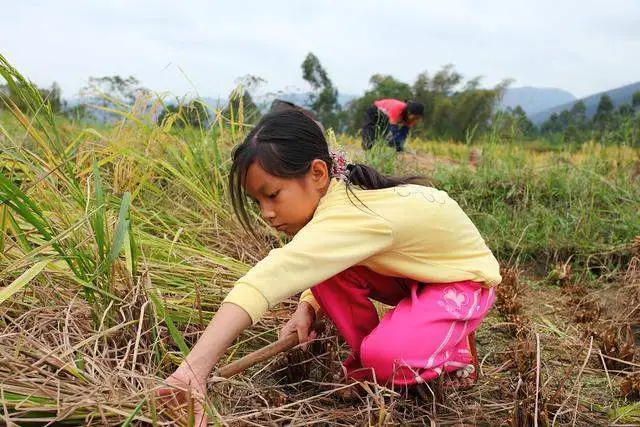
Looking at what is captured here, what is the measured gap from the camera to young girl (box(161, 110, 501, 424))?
1264mm

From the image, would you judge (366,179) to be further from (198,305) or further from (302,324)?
(198,305)

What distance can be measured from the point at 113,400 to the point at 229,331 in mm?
235

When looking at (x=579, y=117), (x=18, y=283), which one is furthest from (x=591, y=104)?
(x=18, y=283)

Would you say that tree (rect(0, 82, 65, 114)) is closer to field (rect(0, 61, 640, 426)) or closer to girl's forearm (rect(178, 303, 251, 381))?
field (rect(0, 61, 640, 426))

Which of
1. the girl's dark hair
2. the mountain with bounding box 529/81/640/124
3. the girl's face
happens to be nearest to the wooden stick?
the girl's face

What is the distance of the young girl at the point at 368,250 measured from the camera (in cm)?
126

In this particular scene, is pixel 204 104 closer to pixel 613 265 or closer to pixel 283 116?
pixel 283 116

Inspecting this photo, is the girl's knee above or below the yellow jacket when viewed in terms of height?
below

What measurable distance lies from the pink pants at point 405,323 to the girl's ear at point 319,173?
0.84 feet

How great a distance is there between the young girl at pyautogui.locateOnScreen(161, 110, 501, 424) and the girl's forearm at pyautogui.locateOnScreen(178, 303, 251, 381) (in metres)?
0.11

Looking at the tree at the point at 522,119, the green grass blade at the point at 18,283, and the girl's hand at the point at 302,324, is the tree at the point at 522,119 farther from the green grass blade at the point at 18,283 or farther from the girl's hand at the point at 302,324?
the green grass blade at the point at 18,283

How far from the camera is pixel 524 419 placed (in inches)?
49.4

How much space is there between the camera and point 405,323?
1394mm

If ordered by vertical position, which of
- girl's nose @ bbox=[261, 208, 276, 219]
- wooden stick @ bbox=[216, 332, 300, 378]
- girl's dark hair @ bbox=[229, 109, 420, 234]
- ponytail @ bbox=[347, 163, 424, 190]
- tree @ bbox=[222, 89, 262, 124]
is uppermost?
tree @ bbox=[222, 89, 262, 124]
